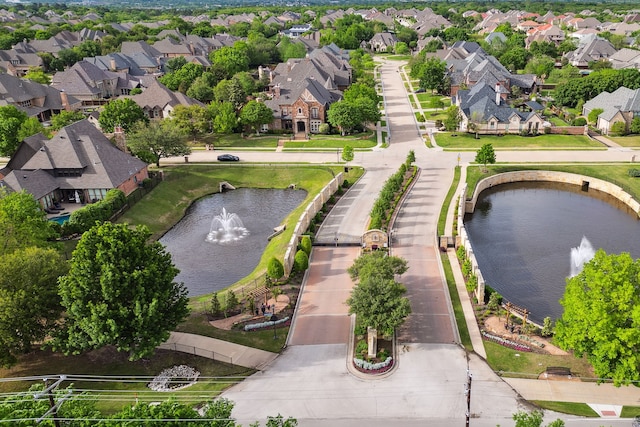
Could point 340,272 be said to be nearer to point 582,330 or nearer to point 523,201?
point 582,330

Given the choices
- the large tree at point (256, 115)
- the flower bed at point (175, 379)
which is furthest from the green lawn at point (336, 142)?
the flower bed at point (175, 379)

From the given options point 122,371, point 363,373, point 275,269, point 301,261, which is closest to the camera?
point 363,373

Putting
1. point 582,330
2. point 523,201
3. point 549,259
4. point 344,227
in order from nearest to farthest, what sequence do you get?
point 582,330
point 549,259
point 344,227
point 523,201

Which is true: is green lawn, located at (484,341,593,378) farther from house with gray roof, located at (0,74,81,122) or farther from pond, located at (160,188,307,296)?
house with gray roof, located at (0,74,81,122)

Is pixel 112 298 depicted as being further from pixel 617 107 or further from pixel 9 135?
pixel 617 107

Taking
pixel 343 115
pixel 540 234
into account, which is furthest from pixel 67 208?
pixel 540 234

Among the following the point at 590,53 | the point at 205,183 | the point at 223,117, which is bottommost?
the point at 205,183

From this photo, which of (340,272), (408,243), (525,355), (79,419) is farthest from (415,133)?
(79,419)

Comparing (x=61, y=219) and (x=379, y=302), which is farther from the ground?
(x=379, y=302)

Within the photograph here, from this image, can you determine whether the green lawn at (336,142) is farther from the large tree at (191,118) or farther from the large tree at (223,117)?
the large tree at (191,118)
